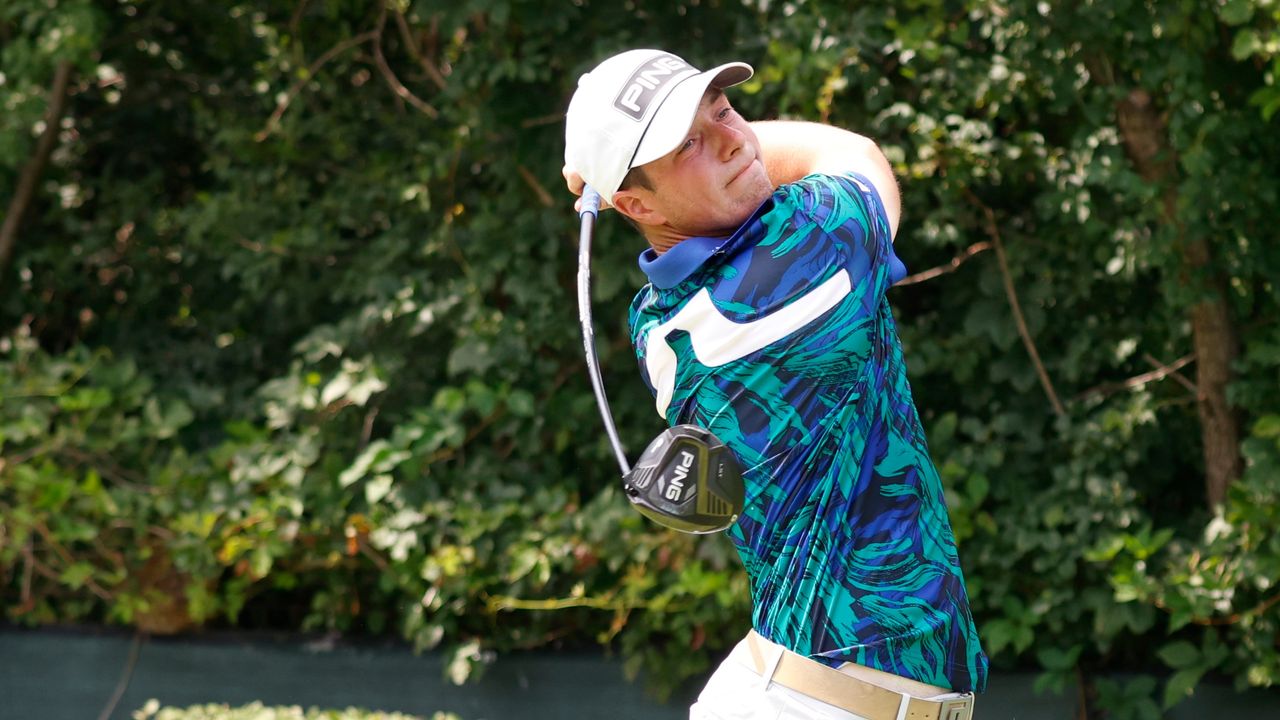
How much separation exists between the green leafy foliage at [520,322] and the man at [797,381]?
79.0 inches

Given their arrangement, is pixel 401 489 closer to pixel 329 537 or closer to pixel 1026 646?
pixel 329 537

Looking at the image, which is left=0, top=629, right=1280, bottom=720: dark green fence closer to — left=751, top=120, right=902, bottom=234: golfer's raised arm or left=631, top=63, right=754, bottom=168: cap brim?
left=751, top=120, right=902, bottom=234: golfer's raised arm

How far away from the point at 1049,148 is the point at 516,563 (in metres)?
1.98

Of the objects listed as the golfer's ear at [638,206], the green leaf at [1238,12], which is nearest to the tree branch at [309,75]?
the green leaf at [1238,12]

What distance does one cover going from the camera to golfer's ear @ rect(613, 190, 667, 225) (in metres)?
2.04

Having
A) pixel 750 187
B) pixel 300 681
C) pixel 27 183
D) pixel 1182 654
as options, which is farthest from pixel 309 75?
pixel 750 187

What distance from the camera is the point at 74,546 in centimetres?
512

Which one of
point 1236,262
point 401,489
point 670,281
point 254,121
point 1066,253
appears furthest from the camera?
point 254,121

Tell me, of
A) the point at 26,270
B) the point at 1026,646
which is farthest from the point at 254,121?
the point at 1026,646

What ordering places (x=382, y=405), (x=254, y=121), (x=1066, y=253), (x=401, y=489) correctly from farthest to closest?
(x=254, y=121)
(x=382, y=405)
(x=401, y=489)
(x=1066, y=253)

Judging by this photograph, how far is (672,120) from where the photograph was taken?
6.35ft

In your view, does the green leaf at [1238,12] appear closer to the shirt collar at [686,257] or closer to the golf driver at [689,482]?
the shirt collar at [686,257]

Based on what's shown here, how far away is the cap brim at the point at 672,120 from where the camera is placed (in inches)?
76.1

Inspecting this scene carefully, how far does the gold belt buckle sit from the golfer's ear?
0.76m
